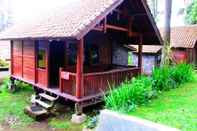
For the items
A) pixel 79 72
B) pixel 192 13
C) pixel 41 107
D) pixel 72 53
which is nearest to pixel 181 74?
pixel 72 53

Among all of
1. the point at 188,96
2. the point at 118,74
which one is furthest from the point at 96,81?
the point at 188,96

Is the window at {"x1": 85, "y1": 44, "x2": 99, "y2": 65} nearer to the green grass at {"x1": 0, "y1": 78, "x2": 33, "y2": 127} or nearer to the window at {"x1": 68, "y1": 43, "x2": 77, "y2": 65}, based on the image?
the window at {"x1": 68, "y1": 43, "x2": 77, "y2": 65}

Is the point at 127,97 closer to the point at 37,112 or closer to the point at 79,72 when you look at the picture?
the point at 79,72

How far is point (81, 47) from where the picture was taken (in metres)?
8.70

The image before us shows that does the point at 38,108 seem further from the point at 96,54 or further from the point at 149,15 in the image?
the point at 149,15

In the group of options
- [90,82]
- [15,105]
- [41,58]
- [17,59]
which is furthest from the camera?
[17,59]

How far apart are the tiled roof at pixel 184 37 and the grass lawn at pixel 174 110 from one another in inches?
600

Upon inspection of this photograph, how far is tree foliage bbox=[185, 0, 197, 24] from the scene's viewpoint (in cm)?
3134

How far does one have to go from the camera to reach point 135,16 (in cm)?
1177

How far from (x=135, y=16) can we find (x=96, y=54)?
133 inches

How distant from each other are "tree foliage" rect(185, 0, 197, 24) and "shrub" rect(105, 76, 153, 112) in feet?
85.8

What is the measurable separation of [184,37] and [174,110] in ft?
65.9

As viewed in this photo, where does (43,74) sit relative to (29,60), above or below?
below

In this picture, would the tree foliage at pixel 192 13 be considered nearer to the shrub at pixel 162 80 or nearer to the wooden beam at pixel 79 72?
the shrub at pixel 162 80
